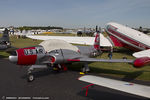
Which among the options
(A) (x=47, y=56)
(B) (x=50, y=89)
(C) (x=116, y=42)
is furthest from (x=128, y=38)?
(B) (x=50, y=89)

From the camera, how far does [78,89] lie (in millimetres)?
6742

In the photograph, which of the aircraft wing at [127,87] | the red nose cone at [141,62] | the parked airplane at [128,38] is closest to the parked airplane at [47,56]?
the red nose cone at [141,62]

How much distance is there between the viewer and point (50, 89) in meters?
6.73

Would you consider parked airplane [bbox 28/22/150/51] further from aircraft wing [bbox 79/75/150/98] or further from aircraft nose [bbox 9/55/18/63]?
aircraft nose [bbox 9/55/18/63]

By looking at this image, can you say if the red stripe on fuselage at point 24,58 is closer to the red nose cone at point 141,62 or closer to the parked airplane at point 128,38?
the red nose cone at point 141,62

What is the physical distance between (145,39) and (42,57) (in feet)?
40.0

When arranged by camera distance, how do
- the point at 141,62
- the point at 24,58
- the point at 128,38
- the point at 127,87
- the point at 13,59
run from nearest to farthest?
the point at 127,87 < the point at 141,62 < the point at 13,59 < the point at 24,58 < the point at 128,38

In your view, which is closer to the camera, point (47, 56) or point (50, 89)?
point (50, 89)

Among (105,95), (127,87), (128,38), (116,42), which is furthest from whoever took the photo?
(116,42)

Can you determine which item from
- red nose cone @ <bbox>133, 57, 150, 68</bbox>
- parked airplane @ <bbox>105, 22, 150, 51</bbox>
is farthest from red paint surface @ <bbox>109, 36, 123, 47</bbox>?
red nose cone @ <bbox>133, 57, 150, 68</bbox>

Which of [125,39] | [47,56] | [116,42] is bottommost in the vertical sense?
[47,56]

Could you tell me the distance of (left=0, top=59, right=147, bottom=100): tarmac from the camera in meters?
5.85

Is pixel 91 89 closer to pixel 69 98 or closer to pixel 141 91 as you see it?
pixel 69 98

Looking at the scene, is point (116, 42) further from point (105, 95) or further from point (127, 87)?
point (127, 87)
